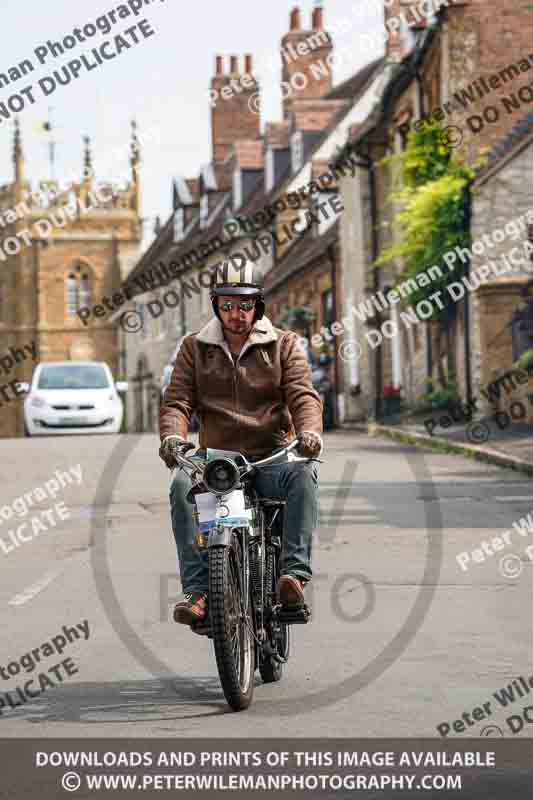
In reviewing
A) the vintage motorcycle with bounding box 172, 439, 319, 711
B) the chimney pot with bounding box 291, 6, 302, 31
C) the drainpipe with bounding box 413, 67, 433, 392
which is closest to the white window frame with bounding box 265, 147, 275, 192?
the chimney pot with bounding box 291, 6, 302, 31

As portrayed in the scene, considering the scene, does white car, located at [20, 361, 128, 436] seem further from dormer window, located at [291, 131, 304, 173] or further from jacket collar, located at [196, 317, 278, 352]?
jacket collar, located at [196, 317, 278, 352]

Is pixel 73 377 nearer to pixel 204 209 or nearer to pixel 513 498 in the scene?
pixel 513 498

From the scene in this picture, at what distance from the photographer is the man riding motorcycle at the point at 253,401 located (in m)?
6.54

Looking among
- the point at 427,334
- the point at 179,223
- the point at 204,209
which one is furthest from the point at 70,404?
the point at 179,223

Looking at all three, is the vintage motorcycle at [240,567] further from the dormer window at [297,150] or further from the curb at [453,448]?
the dormer window at [297,150]

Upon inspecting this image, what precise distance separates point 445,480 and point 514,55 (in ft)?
45.2

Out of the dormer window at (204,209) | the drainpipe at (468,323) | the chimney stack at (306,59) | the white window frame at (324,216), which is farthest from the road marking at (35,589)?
the dormer window at (204,209)

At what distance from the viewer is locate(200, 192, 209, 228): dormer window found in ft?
204

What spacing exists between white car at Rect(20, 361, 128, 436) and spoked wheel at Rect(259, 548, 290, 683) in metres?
22.5

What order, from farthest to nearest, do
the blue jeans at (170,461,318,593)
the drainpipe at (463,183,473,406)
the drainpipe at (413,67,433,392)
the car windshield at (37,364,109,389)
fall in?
1. the drainpipe at (413,67,433,392)
2. the car windshield at (37,364,109,389)
3. the drainpipe at (463,183,473,406)
4. the blue jeans at (170,461,318,593)

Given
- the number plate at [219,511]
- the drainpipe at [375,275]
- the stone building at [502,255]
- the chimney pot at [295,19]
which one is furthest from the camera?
the chimney pot at [295,19]

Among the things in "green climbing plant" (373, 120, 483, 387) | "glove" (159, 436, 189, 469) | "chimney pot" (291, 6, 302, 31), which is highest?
"chimney pot" (291, 6, 302, 31)

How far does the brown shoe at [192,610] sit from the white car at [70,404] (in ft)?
75.1

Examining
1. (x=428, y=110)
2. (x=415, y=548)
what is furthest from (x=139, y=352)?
(x=415, y=548)
